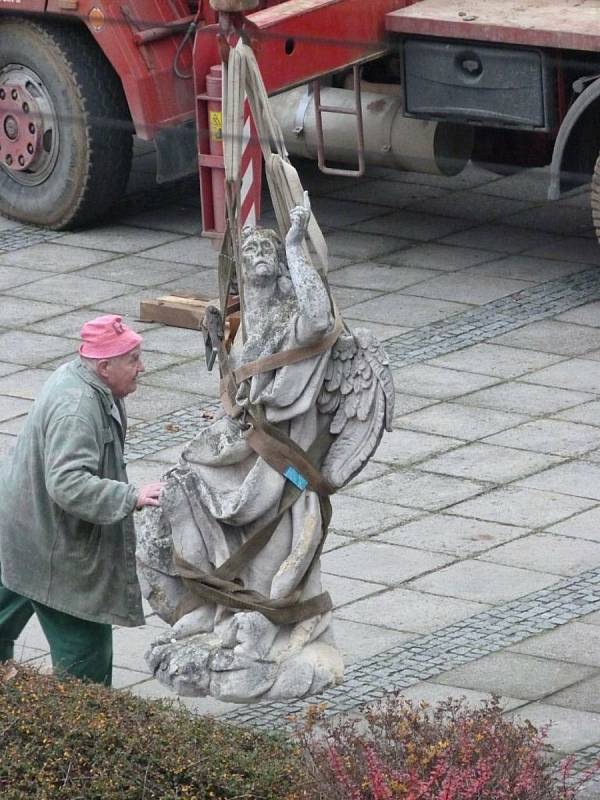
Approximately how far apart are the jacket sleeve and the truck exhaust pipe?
653cm

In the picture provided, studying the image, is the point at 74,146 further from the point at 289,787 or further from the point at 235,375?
the point at 289,787

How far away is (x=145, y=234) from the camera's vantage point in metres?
13.2

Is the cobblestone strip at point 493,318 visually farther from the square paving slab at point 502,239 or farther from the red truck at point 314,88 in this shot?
the square paving slab at point 502,239

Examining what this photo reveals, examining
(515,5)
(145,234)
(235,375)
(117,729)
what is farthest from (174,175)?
(117,729)

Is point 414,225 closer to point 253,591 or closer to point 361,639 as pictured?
point 361,639

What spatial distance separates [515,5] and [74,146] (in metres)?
3.06

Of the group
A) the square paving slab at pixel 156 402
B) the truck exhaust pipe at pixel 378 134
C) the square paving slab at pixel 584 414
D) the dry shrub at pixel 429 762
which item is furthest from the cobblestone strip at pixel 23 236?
the dry shrub at pixel 429 762

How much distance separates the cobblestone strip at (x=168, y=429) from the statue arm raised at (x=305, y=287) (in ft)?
11.2

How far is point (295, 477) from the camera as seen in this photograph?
611 centimetres

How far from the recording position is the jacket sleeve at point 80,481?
6.06m

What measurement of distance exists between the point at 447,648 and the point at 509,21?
5317 millimetres

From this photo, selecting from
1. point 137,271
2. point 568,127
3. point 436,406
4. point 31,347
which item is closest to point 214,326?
point 436,406

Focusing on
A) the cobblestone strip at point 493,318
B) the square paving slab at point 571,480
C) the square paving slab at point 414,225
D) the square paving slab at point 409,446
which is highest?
the square paving slab at point 414,225

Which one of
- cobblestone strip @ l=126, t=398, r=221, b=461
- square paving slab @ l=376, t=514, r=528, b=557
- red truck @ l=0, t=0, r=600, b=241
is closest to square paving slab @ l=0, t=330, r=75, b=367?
cobblestone strip @ l=126, t=398, r=221, b=461
